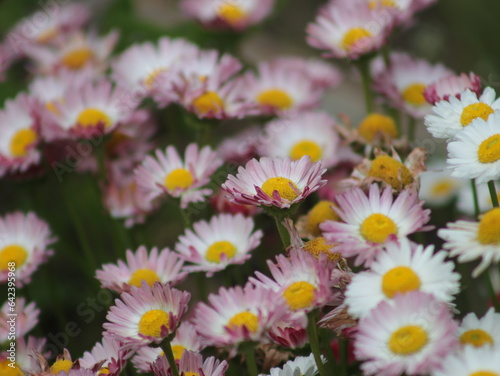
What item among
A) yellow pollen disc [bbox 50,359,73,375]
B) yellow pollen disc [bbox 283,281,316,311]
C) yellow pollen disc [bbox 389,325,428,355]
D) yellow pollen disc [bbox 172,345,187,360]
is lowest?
yellow pollen disc [bbox 50,359,73,375]

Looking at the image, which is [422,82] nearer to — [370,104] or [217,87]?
[370,104]

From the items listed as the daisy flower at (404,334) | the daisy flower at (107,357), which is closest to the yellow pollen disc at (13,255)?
the daisy flower at (107,357)

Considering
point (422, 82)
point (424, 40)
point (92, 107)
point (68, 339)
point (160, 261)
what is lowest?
point (68, 339)

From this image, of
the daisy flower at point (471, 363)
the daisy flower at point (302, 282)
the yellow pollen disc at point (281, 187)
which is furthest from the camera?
the yellow pollen disc at point (281, 187)

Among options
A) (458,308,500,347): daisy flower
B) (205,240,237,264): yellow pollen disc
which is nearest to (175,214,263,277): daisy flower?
(205,240,237,264): yellow pollen disc

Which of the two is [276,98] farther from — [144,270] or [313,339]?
[313,339]

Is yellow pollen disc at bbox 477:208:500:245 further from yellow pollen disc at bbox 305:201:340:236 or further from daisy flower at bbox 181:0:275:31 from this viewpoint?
daisy flower at bbox 181:0:275:31

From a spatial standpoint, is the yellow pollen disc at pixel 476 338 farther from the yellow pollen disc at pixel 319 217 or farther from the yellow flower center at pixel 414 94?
the yellow flower center at pixel 414 94

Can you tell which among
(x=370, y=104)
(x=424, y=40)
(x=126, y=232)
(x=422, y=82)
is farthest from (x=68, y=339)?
(x=424, y=40)
